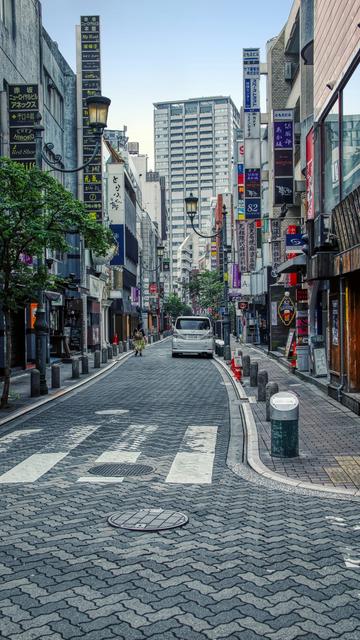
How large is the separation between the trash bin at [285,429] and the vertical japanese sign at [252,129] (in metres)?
29.1

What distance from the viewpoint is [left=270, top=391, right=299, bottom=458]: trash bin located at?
10219mm

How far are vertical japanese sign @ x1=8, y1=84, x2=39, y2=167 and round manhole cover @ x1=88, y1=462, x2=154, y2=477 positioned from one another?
16.8 metres

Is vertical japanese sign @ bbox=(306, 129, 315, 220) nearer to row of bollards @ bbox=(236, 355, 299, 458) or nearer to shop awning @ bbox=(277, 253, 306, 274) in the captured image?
shop awning @ bbox=(277, 253, 306, 274)

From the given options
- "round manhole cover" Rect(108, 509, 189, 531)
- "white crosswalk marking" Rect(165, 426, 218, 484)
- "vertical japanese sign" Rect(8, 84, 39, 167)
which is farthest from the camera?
"vertical japanese sign" Rect(8, 84, 39, 167)

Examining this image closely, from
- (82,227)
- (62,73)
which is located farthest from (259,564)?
(62,73)

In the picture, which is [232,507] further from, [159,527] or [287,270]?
[287,270]

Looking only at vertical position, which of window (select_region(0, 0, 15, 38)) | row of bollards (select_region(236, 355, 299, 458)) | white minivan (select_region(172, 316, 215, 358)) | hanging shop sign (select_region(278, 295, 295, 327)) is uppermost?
window (select_region(0, 0, 15, 38))

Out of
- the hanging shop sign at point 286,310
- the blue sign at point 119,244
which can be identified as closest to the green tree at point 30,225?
the hanging shop sign at point 286,310

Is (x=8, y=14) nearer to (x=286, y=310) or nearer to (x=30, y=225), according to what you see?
(x=30, y=225)

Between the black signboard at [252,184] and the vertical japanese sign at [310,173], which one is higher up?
the black signboard at [252,184]

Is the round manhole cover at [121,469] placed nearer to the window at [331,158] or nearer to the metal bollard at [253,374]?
the window at [331,158]

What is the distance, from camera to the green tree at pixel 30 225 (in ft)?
49.9

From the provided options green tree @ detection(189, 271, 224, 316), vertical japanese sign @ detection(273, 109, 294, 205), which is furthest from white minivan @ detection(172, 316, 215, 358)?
green tree @ detection(189, 271, 224, 316)

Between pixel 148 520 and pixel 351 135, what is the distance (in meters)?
11.3
